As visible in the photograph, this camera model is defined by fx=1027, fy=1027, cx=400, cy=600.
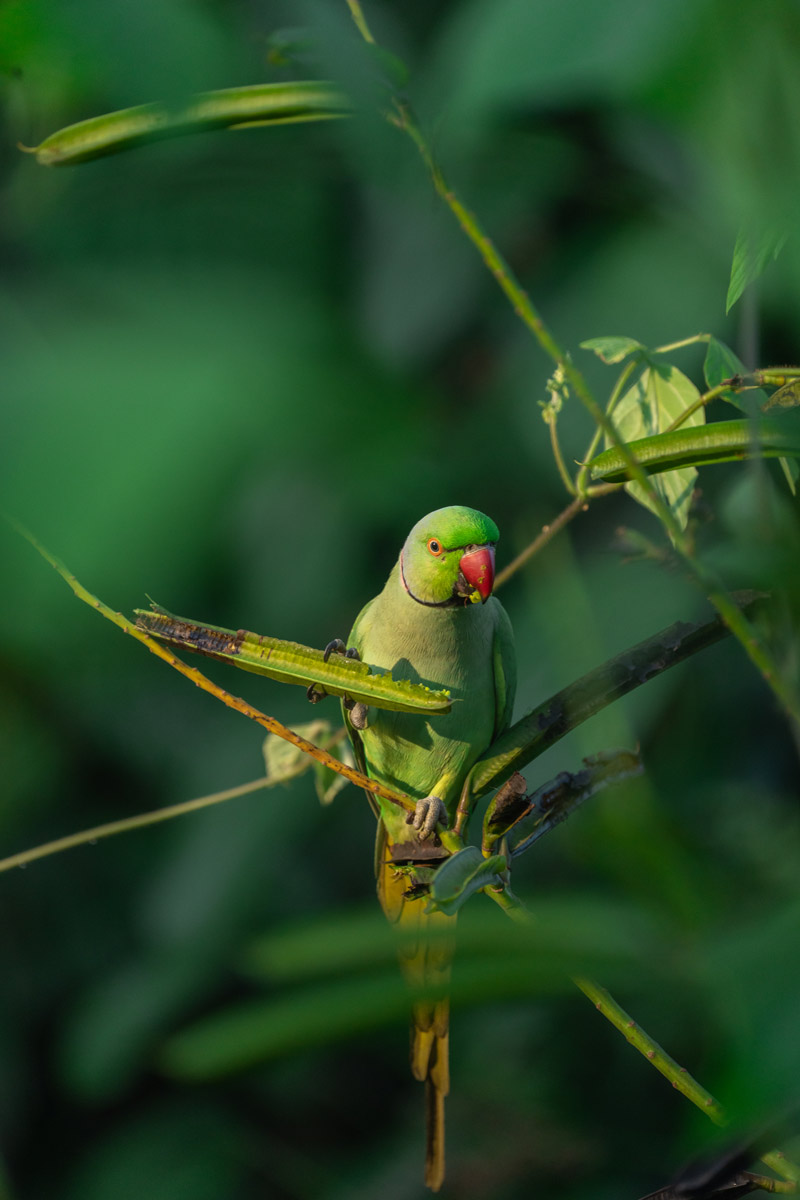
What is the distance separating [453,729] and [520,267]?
A: 1076mm

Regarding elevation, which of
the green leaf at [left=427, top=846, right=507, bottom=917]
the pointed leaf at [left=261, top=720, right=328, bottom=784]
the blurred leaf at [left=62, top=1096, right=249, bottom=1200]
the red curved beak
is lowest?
the blurred leaf at [left=62, top=1096, right=249, bottom=1200]

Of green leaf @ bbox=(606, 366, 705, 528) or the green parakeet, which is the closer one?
green leaf @ bbox=(606, 366, 705, 528)

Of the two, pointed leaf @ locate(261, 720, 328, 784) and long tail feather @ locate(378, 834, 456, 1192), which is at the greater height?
pointed leaf @ locate(261, 720, 328, 784)

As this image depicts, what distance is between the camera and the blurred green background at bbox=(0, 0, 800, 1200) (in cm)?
26

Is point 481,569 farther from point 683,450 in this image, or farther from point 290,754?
point 683,450

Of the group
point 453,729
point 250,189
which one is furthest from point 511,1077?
point 250,189

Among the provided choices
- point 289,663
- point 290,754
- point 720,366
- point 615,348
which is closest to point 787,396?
point 720,366

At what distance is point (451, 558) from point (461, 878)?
0.68 meters

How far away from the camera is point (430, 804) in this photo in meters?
1.17

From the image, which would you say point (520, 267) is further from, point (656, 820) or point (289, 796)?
point (656, 820)

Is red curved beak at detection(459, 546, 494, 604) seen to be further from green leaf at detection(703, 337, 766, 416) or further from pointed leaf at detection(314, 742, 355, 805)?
green leaf at detection(703, 337, 766, 416)

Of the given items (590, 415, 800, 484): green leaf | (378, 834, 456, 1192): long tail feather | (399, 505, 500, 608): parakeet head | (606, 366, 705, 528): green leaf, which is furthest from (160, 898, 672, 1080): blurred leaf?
(399, 505, 500, 608): parakeet head

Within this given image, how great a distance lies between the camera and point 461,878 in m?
0.58

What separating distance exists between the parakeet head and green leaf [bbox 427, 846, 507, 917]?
0.58m
